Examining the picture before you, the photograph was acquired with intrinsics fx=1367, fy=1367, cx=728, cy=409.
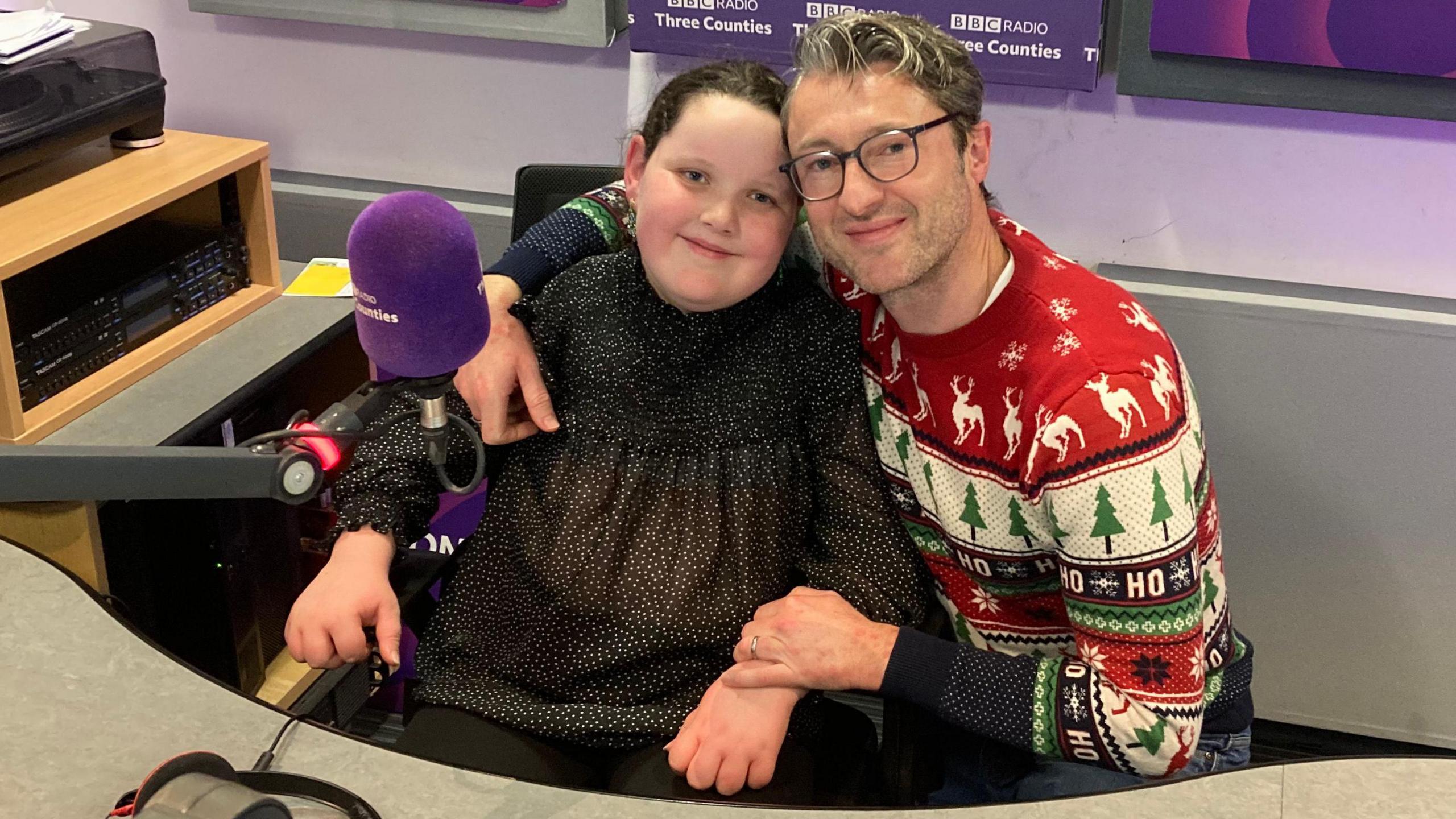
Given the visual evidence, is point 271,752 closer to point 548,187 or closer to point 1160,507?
point 1160,507

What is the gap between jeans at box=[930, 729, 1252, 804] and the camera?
1.42 meters

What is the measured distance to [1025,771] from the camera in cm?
155

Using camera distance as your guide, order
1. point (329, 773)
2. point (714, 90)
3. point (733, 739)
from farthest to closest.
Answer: point (714, 90), point (733, 739), point (329, 773)

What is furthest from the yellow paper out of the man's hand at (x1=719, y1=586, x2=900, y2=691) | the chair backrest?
the man's hand at (x1=719, y1=586, x2=900, y2=691)

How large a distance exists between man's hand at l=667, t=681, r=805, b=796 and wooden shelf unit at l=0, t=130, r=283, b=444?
1.00 metres

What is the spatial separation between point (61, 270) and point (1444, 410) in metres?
2.11

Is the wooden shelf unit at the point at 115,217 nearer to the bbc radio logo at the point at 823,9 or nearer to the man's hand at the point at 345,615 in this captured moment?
the man's hand at the point at 345,615

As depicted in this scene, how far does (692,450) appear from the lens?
153 centimetres

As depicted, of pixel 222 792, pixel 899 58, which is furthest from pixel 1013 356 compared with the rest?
pixel 222 792

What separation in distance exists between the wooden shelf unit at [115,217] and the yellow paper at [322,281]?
0.04 m

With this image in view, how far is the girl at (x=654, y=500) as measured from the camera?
1430 mm

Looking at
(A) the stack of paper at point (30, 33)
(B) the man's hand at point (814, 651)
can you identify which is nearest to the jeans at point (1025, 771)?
(B) the man's hand at point (814, 651)

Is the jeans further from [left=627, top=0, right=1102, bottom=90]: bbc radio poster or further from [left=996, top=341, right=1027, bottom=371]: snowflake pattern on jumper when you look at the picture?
[left=627, top=0, right=1102, bottom=90]: bbc radio poster

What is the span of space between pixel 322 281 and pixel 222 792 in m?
1.34
